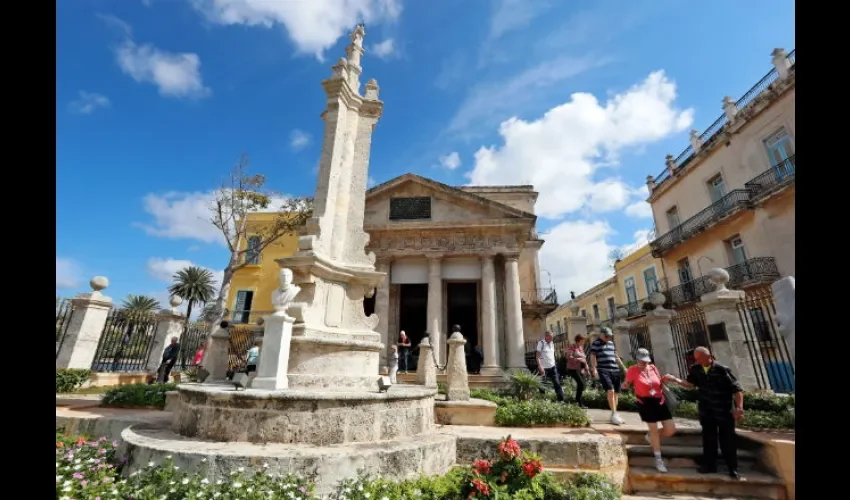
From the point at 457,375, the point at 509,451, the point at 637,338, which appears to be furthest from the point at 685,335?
the point at 509,451

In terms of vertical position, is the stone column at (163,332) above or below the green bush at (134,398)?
above

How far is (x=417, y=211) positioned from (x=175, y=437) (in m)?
16.0

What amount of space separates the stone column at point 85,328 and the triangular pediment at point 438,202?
1127cm

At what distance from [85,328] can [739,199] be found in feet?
85.6

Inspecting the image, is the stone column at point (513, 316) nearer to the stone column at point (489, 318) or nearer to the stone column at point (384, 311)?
the stone column at point (489, 318)

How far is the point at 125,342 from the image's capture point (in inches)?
462

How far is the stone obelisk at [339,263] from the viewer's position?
5.39 meters

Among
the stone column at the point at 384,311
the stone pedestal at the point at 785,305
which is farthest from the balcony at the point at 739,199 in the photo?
the stone column at the point at 384,311

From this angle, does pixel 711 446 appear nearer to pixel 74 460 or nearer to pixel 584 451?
pixel 584 451

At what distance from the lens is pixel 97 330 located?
34.5ft

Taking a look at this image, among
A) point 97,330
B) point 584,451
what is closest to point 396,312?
point 97,330

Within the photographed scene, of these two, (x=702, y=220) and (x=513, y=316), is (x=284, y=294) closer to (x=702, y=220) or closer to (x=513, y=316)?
(x=513, y=316)

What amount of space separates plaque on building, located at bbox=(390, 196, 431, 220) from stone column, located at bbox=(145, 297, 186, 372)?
1078cm
